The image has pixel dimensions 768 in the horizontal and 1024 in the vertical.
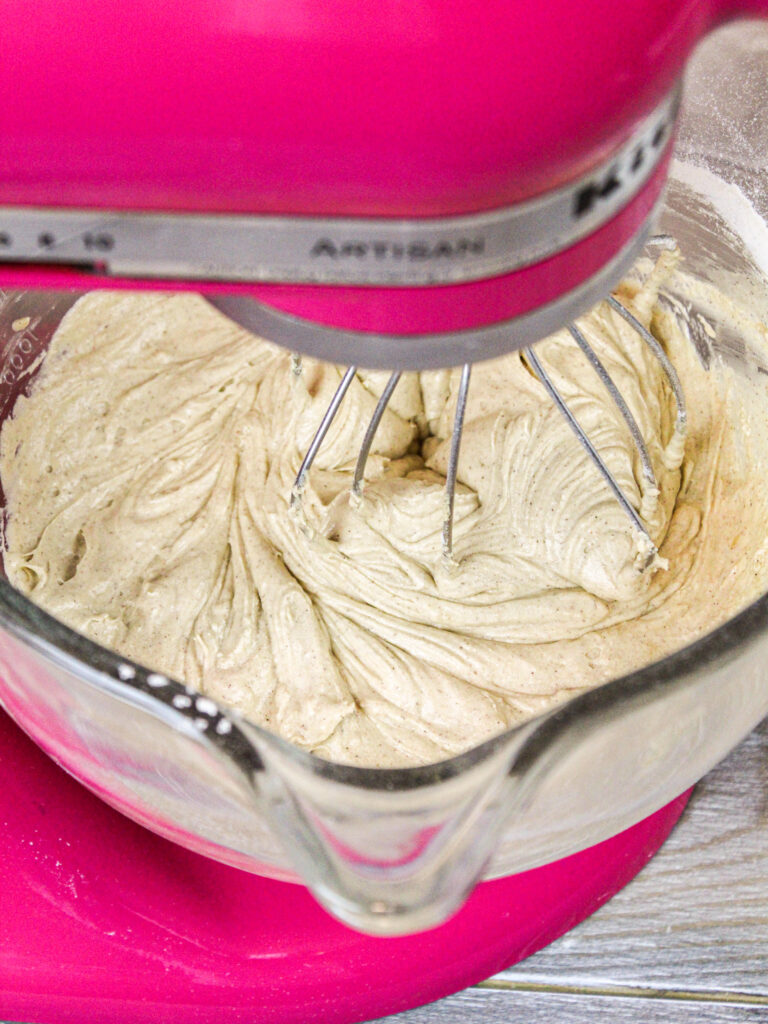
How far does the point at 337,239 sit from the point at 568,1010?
56 cm

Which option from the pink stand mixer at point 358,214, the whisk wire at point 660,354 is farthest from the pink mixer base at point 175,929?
the whisk wire at point 660,354

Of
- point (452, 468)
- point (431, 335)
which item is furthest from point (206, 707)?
point (452, 468)

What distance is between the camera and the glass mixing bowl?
450 millimetres

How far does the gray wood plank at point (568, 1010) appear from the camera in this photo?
710 mm

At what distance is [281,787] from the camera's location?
0.46 meters

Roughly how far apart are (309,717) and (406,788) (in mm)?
336

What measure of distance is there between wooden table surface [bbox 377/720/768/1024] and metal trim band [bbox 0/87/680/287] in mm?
523

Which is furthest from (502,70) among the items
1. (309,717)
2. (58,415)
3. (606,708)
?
(58,415)

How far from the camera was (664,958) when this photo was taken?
2.37ft

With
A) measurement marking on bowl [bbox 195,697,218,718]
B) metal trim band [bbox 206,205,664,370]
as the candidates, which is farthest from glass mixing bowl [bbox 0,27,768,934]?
metal trim band [bbox 206,205,664,370]

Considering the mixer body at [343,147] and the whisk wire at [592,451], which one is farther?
the whisk wire at [592,451]

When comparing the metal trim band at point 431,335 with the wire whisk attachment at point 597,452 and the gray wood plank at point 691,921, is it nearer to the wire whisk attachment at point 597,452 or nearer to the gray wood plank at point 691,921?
the wire whisk attachment at point 597,452

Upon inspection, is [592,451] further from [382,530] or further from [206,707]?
[206,707]

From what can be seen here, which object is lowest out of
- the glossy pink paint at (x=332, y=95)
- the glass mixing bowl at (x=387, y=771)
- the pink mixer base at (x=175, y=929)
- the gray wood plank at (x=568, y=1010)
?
the gray wood plank at (x=568, y=1010)
